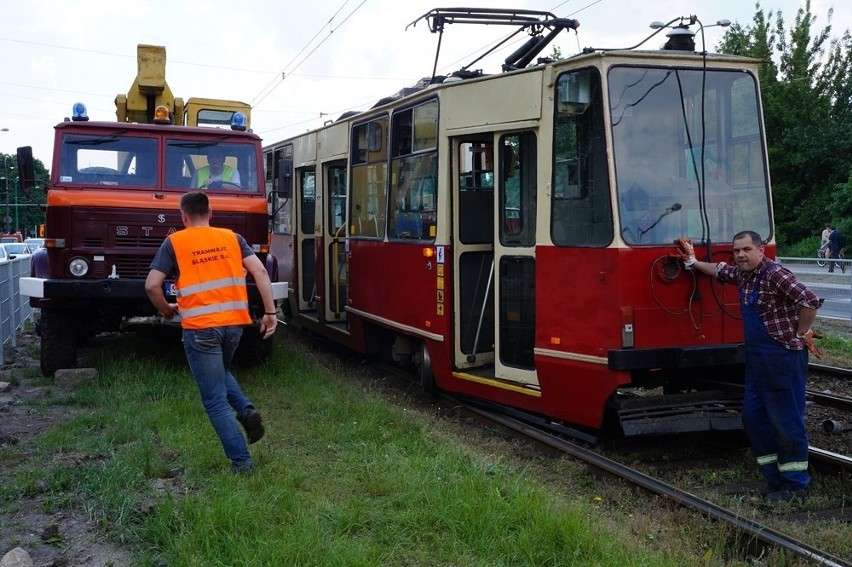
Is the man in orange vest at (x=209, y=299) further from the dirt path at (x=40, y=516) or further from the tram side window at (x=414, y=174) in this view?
the tram side window at (x=414, y=174)

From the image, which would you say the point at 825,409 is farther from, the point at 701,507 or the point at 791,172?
the point at 791,172

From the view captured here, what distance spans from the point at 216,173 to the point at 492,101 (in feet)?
12.7

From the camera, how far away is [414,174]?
28.6 feet

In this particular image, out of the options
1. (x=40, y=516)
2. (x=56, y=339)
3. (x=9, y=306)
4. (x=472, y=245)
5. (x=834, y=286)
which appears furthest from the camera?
(x=834, y=286)

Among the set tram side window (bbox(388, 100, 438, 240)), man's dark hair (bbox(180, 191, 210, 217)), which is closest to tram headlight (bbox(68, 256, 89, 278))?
tram side window (bbox(388, 100, 438, 240))

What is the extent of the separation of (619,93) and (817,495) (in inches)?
122

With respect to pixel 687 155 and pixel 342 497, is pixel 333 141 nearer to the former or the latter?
pixel 687 155

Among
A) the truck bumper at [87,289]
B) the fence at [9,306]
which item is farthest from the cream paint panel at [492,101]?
the fence at [9,306]

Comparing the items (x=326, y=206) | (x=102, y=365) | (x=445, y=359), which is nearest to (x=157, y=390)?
(x=102, y=365)

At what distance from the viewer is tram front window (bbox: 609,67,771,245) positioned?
21.6ft

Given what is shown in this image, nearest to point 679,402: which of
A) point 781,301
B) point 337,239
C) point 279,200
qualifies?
point 781,301

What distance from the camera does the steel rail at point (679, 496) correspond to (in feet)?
15.1

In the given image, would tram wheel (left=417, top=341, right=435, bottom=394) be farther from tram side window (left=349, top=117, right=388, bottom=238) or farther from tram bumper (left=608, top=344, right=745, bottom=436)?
tram bumper (left=608, top=344, right=745, bottom=436)

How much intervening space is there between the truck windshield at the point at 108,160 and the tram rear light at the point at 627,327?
5.62m
